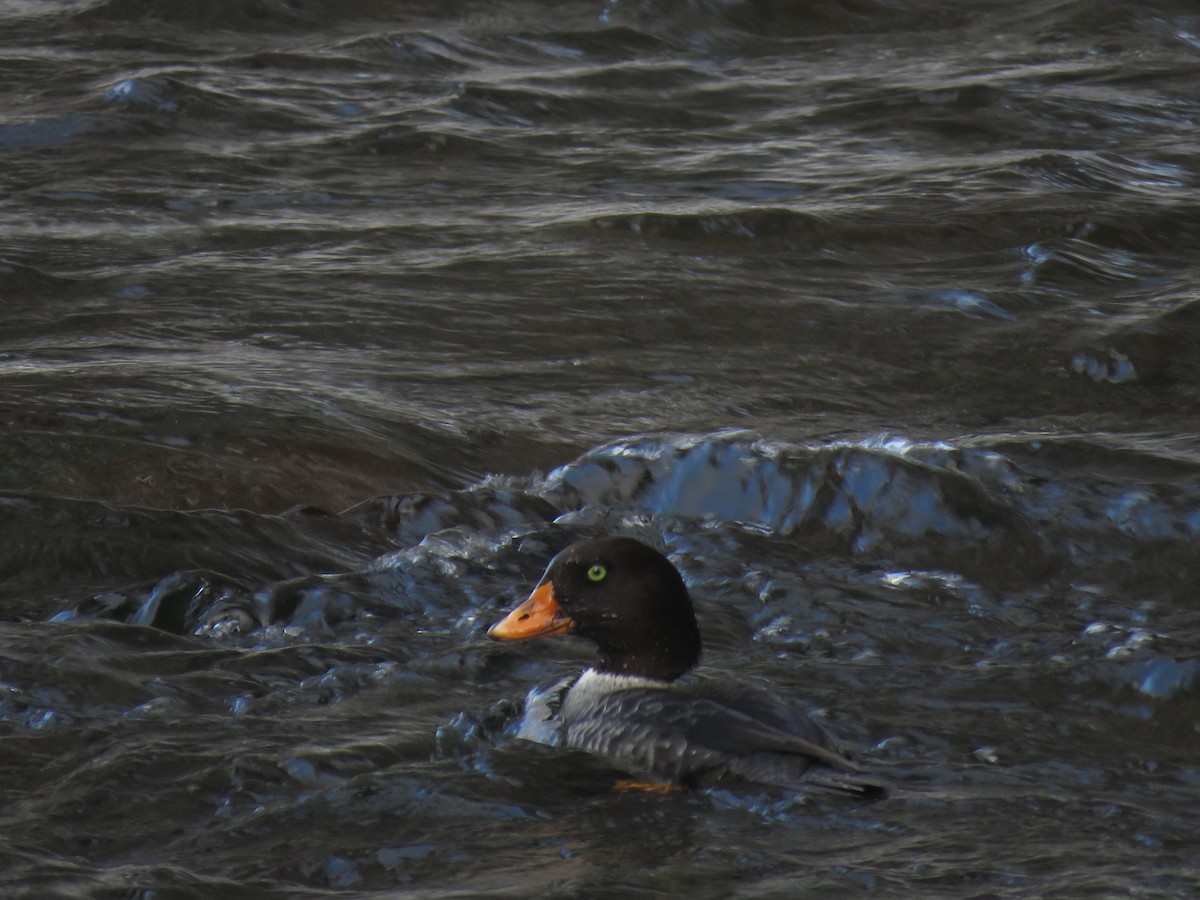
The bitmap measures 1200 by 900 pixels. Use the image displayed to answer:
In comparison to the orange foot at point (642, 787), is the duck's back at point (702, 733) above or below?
above

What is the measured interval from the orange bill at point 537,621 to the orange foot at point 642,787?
666 millimetres

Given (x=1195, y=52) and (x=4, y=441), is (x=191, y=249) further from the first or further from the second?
(x=1195, y=52)

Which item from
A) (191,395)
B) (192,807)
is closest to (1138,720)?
(192,807)

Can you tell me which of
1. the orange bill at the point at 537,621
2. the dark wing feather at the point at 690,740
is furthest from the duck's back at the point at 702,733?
the orange bill at the point at 537,621

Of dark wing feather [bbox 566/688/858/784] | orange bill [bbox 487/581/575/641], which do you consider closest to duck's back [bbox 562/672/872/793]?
dark wing feather [bbox 566/688/858/784]

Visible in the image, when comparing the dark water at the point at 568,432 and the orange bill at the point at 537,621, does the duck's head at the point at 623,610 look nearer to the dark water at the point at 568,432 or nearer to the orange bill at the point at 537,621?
the orange bill at the point at 537,621

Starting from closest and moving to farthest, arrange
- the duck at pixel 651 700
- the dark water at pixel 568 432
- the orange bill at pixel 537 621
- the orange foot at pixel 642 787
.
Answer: the dark water at pixel 568 432 → the duck at pixel 651 700 → the orange foot at pixel 642 787 → the orange bill at pixel 537 621

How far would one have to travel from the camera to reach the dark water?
4.35 m

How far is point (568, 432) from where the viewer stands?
718 cm

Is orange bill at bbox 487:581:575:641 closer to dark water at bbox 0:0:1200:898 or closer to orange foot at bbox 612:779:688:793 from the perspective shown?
dark water at bbox 0:0:1200:898

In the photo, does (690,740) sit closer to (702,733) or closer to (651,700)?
(702,733)

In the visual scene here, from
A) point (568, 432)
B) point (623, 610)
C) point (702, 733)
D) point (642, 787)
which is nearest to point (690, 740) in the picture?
point (702, 733)

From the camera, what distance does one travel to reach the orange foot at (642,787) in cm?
459

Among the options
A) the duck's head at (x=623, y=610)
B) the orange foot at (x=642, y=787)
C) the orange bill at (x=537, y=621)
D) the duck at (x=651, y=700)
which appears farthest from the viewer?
the orange bill at (x=537, y=621)
